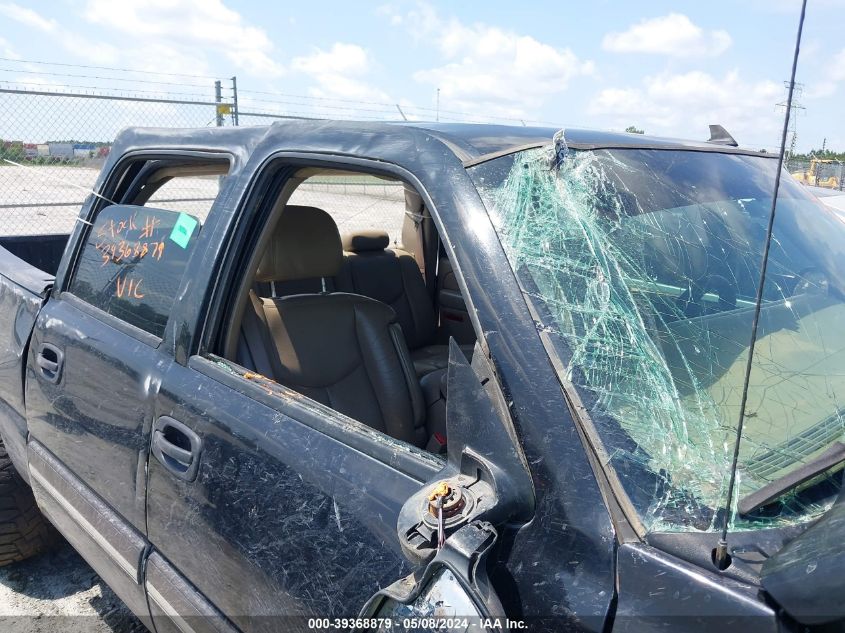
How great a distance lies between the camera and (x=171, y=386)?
185 centimetres

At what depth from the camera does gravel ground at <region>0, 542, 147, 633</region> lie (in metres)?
2.69

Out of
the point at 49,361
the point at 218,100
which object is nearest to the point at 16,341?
the point at 49,361

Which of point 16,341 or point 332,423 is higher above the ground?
point 332,423

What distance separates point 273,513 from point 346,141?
0.86 metres

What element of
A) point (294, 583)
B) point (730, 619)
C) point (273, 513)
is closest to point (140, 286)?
point (273, 513)

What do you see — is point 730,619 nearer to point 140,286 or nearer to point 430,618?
point 430,618

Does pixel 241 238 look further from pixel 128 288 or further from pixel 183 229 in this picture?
pixel 128 288

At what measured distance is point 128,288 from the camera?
2.18 m

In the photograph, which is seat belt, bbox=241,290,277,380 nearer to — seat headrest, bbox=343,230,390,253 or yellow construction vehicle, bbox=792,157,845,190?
seat headrest, bbox=343,230,390,253

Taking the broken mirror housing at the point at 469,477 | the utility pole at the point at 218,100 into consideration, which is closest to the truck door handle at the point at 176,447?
the broken mirror housing at the point at 469,477

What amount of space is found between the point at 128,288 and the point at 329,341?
679 mm

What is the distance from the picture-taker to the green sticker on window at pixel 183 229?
2.02m

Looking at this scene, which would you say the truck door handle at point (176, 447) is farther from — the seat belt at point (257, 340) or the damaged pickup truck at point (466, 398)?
the seat belt at point (257, 340)

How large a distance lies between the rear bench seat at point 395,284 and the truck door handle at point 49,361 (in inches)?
70.4
